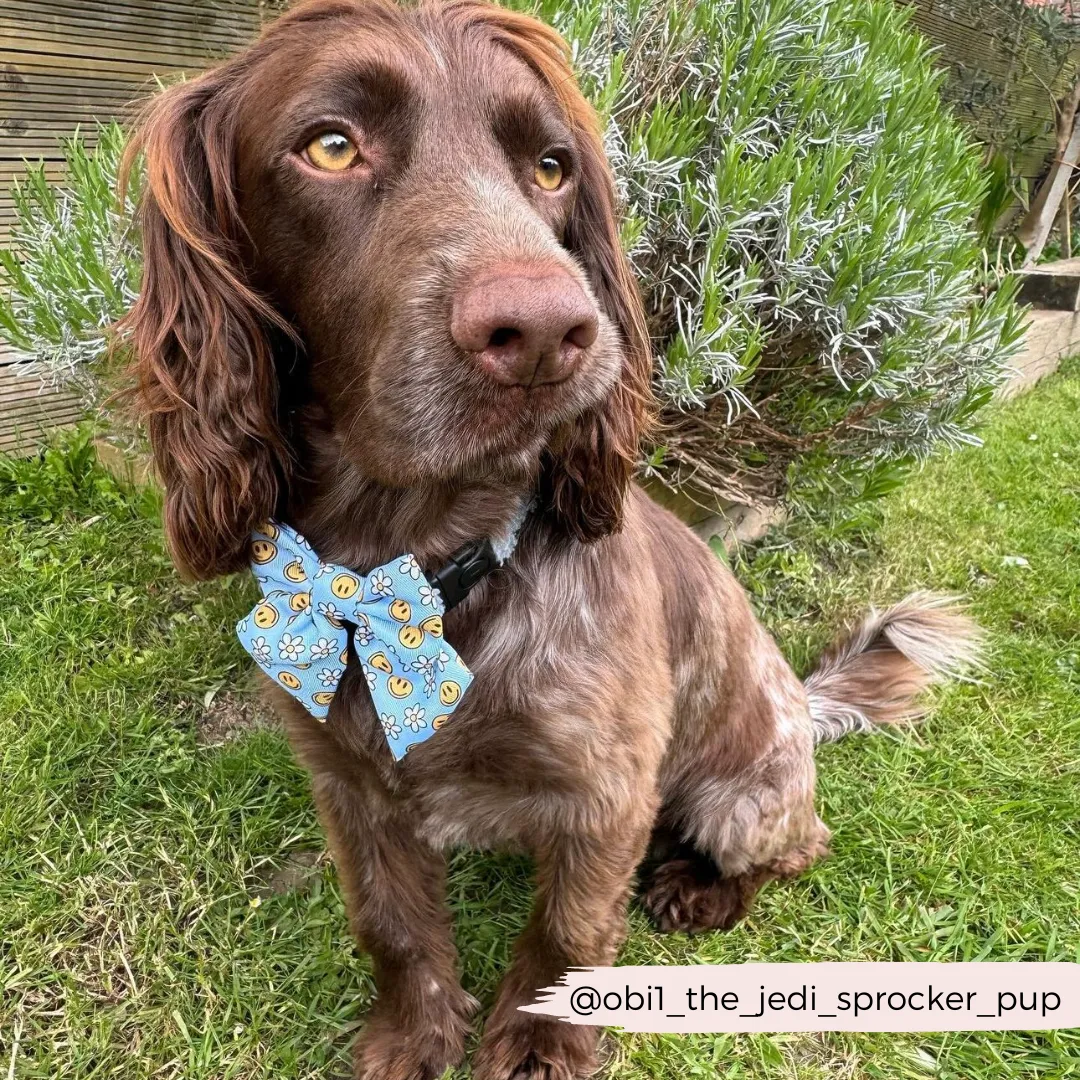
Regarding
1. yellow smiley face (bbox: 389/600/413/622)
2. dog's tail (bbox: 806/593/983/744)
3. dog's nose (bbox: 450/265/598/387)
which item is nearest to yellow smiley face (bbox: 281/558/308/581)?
yellow smiley face (bbox: 389/600/413/622)

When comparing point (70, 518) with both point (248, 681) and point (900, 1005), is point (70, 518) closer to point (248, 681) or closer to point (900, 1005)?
point (248, 681)

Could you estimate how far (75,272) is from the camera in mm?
2623

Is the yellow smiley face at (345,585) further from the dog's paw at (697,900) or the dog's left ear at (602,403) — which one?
the dog's paw at (697,900)

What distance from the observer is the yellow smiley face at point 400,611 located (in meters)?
1.55

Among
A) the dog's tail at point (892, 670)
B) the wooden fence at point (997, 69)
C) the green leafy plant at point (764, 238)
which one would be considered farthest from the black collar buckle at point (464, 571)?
the wooden fence at point (997, 69)

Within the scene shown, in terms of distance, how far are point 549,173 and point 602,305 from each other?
315mm

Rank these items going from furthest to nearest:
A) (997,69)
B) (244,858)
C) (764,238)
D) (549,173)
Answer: (997,69)
(764,238)
(244,858)
(549,173)

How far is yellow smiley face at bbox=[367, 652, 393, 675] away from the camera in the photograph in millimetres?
1589

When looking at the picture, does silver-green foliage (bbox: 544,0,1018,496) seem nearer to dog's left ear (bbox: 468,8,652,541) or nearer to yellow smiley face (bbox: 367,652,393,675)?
dog's left ear (bbox: 468,8,652,541)

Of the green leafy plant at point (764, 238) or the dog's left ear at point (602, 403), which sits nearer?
the dog's left ear at point (602, 403)

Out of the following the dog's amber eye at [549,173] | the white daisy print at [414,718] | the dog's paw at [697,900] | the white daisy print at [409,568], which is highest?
the dog's amber eye at [549,173]

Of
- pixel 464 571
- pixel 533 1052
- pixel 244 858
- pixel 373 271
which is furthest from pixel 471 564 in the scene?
pixel 244 858

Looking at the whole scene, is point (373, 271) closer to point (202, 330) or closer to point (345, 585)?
point (202, 330)

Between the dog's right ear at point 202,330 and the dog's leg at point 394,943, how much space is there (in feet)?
2.54
